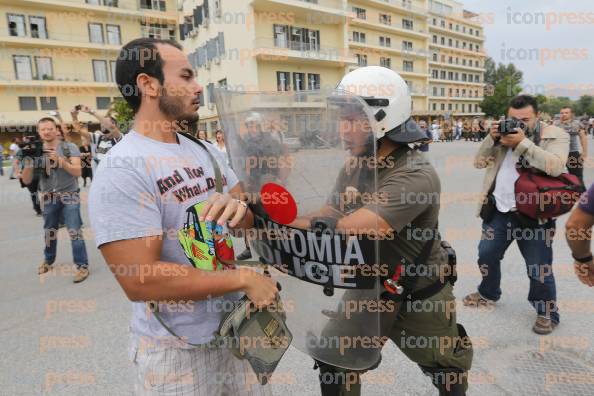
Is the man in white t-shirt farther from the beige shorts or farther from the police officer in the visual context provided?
the police officer

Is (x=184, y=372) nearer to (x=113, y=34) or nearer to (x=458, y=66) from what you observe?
(x=113, y=34)

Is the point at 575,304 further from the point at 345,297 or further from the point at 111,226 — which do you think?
the point at 111,226

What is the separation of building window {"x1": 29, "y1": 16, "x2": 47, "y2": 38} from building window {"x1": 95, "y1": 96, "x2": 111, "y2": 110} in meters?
5.43

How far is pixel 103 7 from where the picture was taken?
29047 mm

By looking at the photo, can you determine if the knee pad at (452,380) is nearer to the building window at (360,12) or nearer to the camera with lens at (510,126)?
the camera with lens at (510,126)

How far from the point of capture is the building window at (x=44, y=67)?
28.3 m

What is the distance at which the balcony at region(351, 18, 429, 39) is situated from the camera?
3472 cm

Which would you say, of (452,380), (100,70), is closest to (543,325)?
(452,380)

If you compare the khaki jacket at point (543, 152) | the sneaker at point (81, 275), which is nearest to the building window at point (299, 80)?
the sneaker at point (81, 275)

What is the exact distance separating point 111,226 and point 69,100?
34024 mm

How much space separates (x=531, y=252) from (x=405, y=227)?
1754 millimetres

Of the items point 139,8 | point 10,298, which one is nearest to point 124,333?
point 10,298

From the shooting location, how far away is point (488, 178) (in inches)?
118

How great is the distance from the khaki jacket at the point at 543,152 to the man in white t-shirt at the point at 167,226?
215 cm
